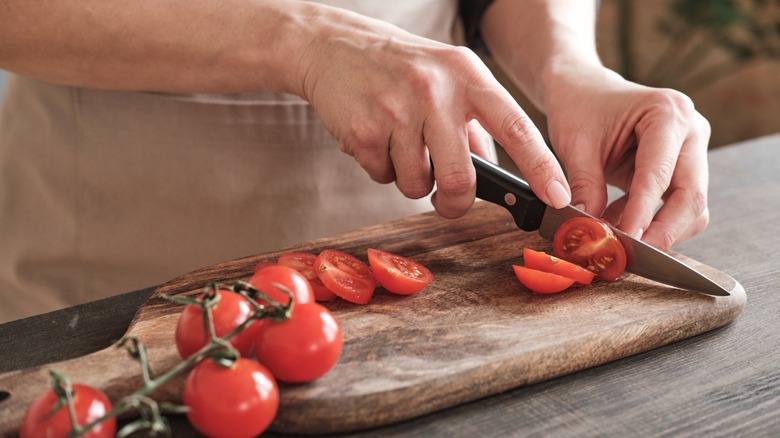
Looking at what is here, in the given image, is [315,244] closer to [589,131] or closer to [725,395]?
[589,131]

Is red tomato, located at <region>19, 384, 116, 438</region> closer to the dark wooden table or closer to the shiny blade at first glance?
the dark wooden table

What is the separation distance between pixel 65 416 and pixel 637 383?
2.16ft

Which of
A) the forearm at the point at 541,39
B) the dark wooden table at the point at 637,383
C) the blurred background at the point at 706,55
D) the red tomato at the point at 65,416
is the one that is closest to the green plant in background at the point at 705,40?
the blurred background at the point at 706,55

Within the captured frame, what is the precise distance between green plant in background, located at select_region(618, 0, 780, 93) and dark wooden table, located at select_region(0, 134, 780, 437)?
3.06 m

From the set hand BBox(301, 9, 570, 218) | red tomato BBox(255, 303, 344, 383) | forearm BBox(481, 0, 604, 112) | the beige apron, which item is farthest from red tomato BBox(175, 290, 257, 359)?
forearm BBox(481, 0, 604, 112)

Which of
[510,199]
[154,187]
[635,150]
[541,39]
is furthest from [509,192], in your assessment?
[154,187]

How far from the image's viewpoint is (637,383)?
101 centimetres

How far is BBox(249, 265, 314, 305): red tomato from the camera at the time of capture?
3.21 ft

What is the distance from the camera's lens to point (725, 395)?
0.98 m

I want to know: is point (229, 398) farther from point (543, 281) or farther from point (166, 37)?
point (166, 37)

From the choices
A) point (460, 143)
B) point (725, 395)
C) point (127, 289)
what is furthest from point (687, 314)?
point (127, 289)

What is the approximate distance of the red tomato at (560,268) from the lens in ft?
3.90

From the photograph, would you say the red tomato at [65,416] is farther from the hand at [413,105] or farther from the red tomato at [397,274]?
the hand at [413,105]

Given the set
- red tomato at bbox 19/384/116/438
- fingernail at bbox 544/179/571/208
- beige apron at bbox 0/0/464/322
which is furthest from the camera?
beige apron at bbox 0/0/464/322
